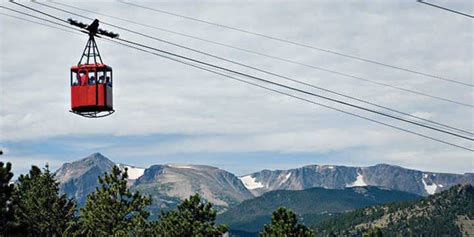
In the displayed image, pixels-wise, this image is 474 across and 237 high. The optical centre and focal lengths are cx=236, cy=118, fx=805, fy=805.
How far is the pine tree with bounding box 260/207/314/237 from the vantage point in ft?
340

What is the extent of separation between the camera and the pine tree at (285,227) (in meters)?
103

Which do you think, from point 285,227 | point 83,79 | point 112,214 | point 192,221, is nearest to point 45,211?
point 112,214

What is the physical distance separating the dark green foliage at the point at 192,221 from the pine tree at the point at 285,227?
22.8ft

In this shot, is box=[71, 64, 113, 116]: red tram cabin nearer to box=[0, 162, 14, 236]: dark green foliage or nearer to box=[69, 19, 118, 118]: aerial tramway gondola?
box=[69, 19, 118, 118]: aerial tramway gondola

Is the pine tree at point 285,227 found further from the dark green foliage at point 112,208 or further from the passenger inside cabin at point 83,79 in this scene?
the passenger inside cabin at point 83,79

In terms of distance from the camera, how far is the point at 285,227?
104875 millimetres

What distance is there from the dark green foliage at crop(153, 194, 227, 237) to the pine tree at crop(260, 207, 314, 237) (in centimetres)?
695

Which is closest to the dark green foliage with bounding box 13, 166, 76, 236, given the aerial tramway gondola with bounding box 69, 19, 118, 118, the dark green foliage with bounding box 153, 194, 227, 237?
the dark green foliage with bounding box 153, 194, 227, 237

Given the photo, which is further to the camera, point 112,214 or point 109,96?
point 112,214

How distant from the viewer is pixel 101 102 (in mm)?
52344

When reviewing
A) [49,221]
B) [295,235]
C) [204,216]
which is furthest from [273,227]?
[49,221]

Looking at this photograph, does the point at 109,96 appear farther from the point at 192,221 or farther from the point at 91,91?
A: the point at 192,221

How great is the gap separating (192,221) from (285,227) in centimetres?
1460

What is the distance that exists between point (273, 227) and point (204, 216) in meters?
11.6
